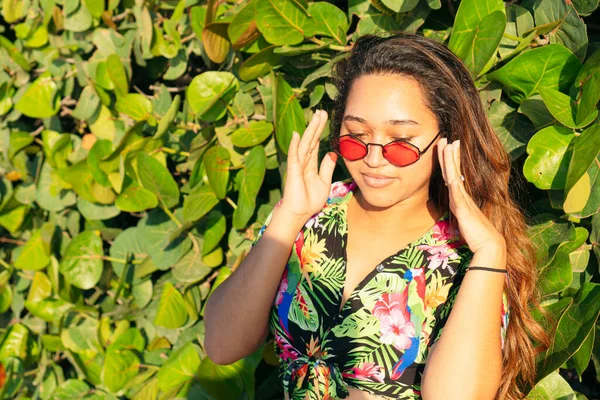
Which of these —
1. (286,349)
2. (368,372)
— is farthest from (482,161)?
(286,349)

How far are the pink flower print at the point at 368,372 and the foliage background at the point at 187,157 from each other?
41 cm

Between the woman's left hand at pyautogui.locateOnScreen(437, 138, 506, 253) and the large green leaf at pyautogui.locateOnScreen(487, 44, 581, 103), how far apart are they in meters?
0.29

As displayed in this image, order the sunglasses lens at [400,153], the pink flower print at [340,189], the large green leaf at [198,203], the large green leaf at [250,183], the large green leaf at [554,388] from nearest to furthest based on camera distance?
the sunglasses lens at [400,153] < the large green leaf at [554,388] < the pink flower print at [340,189] < the large green leaf at [250,183] < the large green leaf at [198,203]

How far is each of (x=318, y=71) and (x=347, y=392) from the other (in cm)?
88

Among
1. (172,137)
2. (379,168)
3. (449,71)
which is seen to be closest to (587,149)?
(449,71)

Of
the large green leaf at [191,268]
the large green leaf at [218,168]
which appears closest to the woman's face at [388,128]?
the large green leaf at [218,168]

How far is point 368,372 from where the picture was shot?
5.12 ft

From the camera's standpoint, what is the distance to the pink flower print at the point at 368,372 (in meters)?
1.55

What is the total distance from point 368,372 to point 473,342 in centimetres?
28

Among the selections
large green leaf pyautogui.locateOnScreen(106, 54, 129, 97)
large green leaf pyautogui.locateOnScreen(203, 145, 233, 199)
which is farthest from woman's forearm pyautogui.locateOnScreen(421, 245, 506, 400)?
large green leaf pyautogui.locateOnScreen(106, 54, 129, 97)

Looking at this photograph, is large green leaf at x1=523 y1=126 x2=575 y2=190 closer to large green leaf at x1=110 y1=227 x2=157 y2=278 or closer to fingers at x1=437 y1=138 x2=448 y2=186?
fingers at x1=437 y1=138 x2=448 y2=186

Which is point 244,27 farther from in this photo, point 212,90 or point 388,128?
point 388,128

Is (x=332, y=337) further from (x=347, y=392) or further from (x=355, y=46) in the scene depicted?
(x=355, y=46)

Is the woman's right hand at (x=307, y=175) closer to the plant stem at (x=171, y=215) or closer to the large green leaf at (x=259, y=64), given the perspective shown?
the large green leaf at (x=259, y=64)
